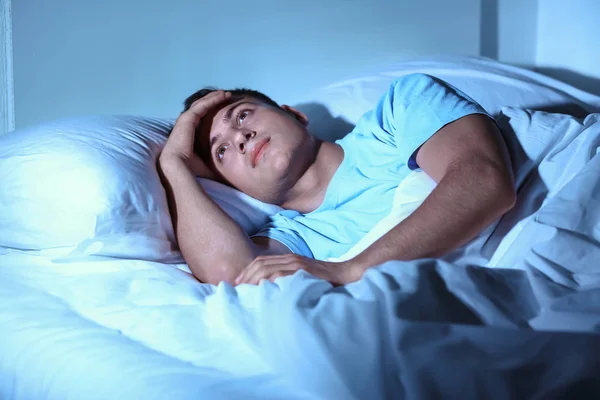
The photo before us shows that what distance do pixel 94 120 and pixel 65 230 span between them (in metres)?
0.30

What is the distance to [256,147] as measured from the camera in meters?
1.32

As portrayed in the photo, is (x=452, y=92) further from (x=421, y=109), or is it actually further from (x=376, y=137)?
(x=376, y=137)

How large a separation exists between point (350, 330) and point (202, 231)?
2.01 ft

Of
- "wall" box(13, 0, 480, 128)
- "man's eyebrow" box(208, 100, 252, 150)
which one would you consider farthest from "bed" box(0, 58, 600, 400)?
"wall" box(13, 0, 480, 128)

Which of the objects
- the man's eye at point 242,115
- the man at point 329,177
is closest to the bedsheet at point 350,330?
the man at point 329,177

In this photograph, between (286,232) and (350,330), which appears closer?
(350,330)

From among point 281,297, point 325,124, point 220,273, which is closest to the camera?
point 281,297

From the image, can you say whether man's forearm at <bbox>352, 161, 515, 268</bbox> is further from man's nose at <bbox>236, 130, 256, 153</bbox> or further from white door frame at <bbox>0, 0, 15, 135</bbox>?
white door frame at <bbox>0, 0, 15, 135</bbox>

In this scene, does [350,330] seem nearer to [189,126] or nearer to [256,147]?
[256,147]

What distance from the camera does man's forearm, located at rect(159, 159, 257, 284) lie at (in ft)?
3.74

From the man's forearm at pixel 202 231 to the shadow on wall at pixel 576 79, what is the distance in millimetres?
1235

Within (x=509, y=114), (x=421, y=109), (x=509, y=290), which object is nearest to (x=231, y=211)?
(x=421, y=109)

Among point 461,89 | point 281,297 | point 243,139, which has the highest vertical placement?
point 461,89

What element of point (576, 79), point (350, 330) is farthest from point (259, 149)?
point (576, 79)
